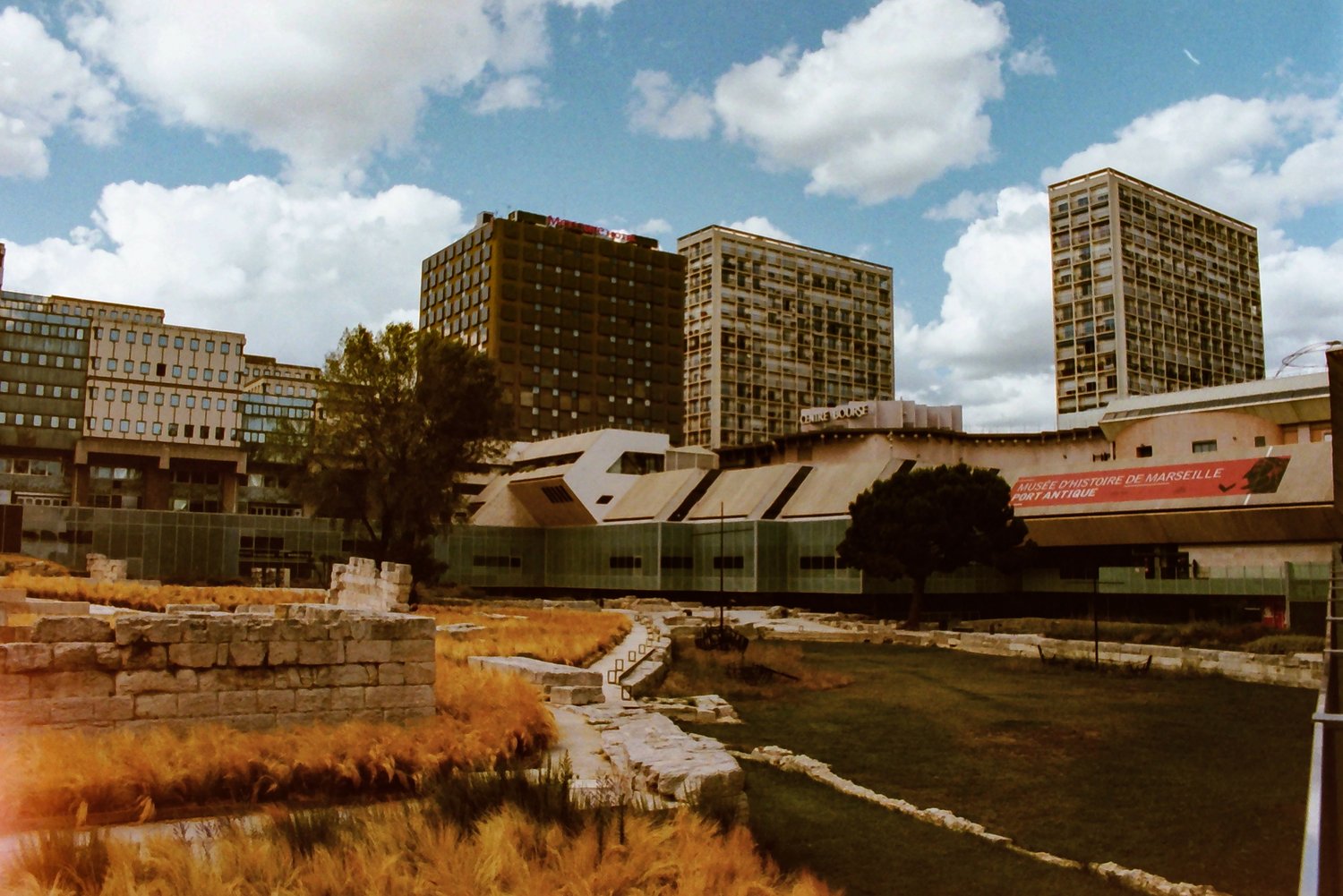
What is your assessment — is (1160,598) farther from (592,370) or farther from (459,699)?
(592,370)

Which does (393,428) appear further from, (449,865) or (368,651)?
(449,865)

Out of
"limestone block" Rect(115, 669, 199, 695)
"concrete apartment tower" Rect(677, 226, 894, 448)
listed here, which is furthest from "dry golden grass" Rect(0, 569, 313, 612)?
"concrete apartment tower" Rect(677, 226, 894, 448)

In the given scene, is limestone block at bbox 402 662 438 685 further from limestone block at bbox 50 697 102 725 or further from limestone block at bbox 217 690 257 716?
limestone block at bbox 50 697 102 725

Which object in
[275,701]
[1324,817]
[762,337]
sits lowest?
[275,701]

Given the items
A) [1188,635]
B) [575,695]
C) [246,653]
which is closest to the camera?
[246,653]

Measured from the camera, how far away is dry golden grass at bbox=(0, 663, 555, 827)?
9664mm

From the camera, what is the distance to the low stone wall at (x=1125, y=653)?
30969 millimetres

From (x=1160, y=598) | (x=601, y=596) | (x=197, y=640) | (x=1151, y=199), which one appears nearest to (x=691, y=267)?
(x=1151, y=199)

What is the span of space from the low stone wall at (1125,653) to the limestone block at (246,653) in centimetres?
2931

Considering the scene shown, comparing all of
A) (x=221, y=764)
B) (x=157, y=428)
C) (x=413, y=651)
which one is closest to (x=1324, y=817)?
(x=221, y=764)

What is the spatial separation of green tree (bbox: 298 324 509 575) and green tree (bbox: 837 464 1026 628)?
77.3 feet

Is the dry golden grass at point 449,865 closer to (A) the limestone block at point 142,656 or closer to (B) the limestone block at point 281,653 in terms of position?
(A) the limestone block at point 142,656

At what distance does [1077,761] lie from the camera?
713 inches

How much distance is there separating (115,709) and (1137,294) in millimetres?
138638
